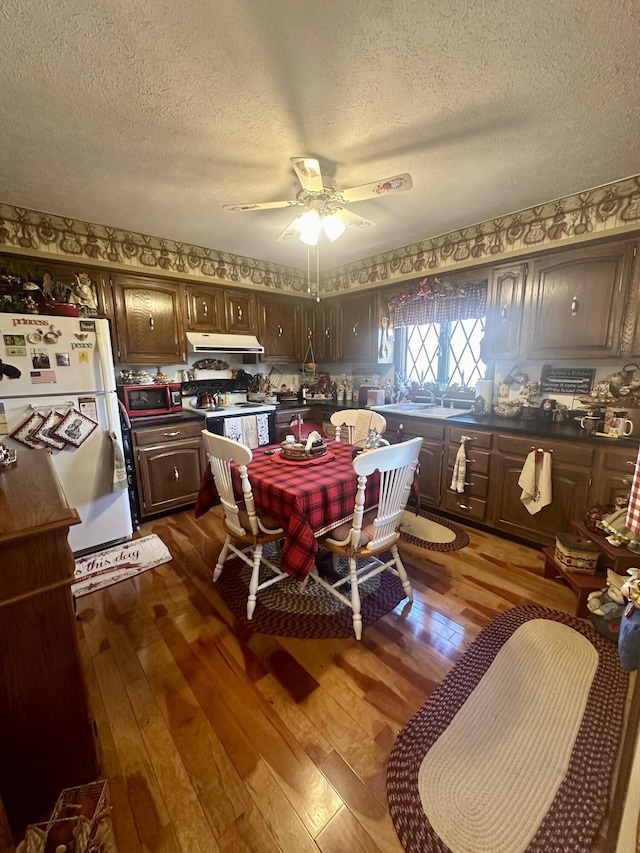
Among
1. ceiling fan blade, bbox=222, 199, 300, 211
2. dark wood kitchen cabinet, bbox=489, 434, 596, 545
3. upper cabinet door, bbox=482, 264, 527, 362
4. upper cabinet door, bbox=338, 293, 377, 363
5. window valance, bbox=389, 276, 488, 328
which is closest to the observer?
ceiling fan blade, bbox=222, 199, 300, 211

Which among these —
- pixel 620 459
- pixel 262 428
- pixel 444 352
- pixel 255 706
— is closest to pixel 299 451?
pixel 255 706

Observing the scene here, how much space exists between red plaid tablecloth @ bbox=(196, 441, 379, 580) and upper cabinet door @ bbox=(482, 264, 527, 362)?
1748mm

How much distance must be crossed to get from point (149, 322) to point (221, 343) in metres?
0.71

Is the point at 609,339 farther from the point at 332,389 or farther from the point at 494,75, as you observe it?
the point at 332,389

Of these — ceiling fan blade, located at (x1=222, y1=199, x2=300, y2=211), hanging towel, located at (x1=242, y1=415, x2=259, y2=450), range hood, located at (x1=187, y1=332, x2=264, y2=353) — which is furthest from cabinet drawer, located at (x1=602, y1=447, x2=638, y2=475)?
range hood, located at (x1=187, y1=332, x2=264, y2=353)

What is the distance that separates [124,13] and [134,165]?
969 millimetres

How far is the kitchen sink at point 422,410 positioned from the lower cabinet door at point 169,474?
6.05ft

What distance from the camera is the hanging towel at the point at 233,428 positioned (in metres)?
3.34

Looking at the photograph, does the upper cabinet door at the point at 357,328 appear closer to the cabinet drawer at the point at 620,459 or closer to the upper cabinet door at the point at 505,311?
the upper cabinet door at the point at 505,311

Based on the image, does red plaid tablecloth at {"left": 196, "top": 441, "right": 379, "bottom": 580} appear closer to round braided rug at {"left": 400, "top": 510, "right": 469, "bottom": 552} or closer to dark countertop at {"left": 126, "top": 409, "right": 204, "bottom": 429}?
round braided rug at {"left": 400, "top": 510, "right": 469, "bottom": 552}

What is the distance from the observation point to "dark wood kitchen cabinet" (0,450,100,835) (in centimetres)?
91

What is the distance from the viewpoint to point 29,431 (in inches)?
85.4

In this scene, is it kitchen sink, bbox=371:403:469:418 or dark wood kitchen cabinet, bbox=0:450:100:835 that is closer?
dark wood kitchen cabinet, bbox=0:450:100:835

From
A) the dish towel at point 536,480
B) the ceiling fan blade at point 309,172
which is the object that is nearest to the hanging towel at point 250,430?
the ceiling fan blade at point 309,172
